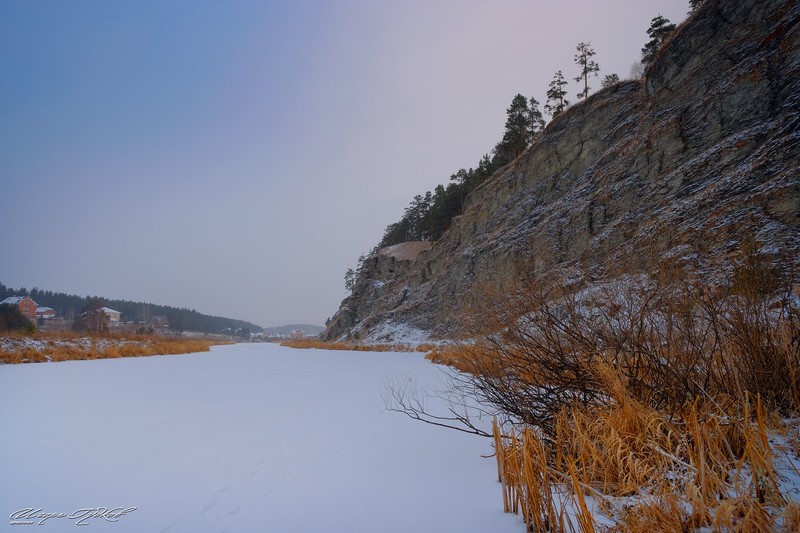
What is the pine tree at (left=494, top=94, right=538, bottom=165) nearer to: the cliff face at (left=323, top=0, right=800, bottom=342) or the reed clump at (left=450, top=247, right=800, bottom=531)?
the cliff face at (left=323, top=0, right=800, bottom=342)

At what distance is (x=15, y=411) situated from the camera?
19.9 ft

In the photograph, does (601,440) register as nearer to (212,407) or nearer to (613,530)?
(613,530)

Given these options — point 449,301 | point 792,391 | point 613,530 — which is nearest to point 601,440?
point 613,530

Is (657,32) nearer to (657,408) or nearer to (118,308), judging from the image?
(657,408)

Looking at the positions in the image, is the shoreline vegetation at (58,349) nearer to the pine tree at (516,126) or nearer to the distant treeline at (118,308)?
the pine tree at (516,126)

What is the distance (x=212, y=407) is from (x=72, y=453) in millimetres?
2585

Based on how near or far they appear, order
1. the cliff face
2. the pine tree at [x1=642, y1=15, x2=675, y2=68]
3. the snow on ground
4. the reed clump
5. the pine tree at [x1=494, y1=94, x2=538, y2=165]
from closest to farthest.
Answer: the reed clump < the snow on ground < the cliff face < the pine tree at [x1=642, y1=15, x2=675, y2=68] < the pine tree at [x1=494, y1=94, x2=538, y2=165]

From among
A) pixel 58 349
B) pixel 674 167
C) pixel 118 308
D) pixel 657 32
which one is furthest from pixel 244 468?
pixel 118 308

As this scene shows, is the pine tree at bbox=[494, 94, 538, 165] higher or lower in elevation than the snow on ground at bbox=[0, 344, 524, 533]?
higher

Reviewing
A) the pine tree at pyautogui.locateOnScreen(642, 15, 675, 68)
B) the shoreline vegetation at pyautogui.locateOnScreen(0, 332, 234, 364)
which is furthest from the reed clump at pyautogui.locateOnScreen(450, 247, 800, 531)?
the pine tree at pyautogui.locateOnScreen(642, 15, 675, 68)

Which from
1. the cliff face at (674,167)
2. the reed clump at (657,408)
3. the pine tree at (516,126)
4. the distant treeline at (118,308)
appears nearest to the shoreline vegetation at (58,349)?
the cliff face at (674,167)

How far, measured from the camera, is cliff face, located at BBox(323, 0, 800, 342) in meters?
10.8

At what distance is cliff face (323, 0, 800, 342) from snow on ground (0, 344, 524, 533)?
2.36 metres

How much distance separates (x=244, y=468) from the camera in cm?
358
